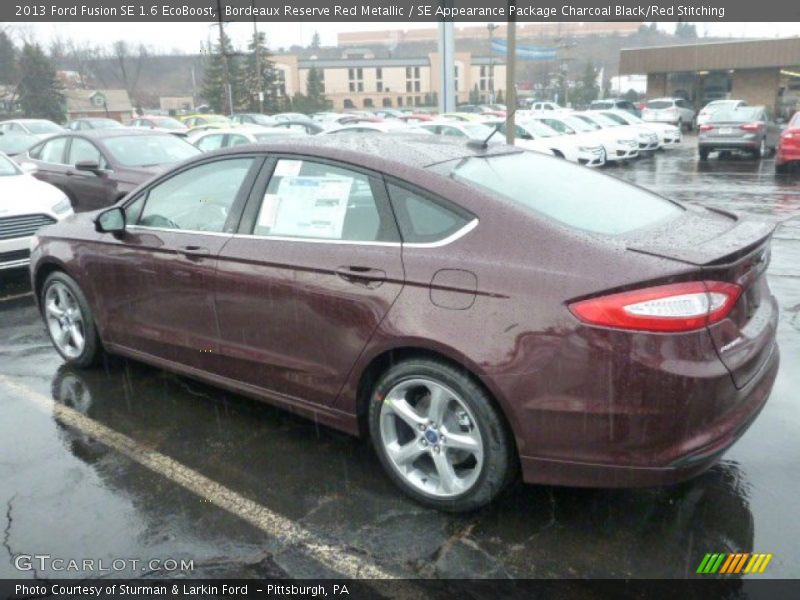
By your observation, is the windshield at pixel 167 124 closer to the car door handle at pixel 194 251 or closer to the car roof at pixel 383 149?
the car door handle at pixel 194 251

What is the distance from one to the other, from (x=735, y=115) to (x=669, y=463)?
20.0 m

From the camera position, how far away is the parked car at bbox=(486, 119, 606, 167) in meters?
16.6

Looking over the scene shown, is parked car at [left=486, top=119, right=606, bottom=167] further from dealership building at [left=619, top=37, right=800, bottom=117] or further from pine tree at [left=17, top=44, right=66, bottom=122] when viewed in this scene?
pine tree at [left=17, top=44, right=66, bottom=122]

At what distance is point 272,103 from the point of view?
63.4m

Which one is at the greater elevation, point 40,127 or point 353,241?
point 40,127

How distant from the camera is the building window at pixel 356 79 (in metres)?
108

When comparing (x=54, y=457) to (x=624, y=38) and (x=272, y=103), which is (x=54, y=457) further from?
(x=624, y=38)

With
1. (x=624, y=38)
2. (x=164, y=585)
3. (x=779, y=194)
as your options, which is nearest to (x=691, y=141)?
(x=779, y=194)

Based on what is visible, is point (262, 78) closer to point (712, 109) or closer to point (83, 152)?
point (712, 109)

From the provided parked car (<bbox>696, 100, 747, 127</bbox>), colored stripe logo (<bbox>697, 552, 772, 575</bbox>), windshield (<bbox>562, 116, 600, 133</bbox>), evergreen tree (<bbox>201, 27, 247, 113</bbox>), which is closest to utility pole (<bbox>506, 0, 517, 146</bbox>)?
colored stripe logo (<bbox>697, 552, 772, 575</bbox>)

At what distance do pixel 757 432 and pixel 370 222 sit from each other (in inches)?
94.0

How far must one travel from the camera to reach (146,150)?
10.1 metres

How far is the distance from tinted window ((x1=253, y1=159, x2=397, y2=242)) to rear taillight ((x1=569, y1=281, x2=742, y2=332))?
1.02 metres

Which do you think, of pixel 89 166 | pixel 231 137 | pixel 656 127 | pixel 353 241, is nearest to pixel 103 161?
pixel 89 166
